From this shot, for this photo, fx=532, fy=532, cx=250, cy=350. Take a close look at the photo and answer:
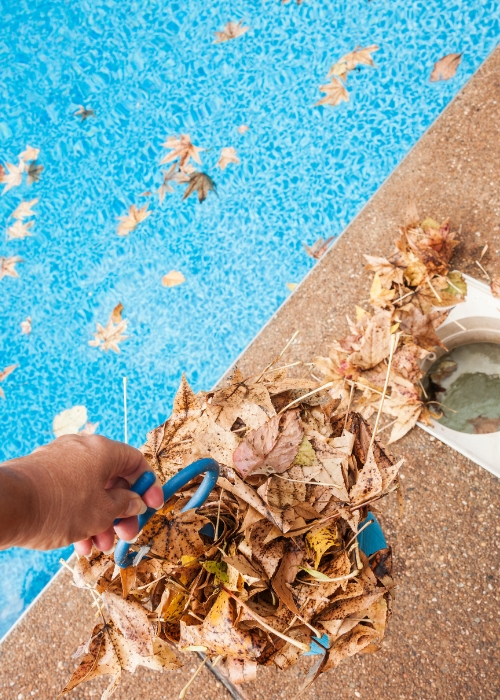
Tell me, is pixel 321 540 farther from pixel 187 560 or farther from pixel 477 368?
pixel 477 368

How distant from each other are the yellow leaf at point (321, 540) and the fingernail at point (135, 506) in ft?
1.02

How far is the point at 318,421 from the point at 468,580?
3.07ft

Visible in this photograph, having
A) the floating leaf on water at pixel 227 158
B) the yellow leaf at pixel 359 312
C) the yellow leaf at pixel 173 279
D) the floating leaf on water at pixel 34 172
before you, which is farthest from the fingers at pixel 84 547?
the floating leaf on water at pixel 34 172

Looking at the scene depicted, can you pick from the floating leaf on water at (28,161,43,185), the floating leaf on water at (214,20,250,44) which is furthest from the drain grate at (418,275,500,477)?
the floating leaf on water at (28,161,43,185)

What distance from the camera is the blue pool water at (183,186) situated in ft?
8.07

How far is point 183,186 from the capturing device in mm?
2713

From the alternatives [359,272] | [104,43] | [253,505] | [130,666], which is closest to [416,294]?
[359,272]

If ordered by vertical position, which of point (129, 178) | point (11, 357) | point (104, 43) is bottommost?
point (11, 357)

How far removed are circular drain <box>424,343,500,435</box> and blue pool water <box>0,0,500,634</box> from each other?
785 millimetres

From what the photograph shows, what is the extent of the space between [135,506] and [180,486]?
0.09 meters

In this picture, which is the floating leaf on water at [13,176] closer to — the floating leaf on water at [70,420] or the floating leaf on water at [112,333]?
the floating leaf on water at [112,333]

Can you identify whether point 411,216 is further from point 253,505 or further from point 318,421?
point 253,505

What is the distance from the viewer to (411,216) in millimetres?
1869

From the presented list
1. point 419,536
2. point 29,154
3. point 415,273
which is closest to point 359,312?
point 415,273
